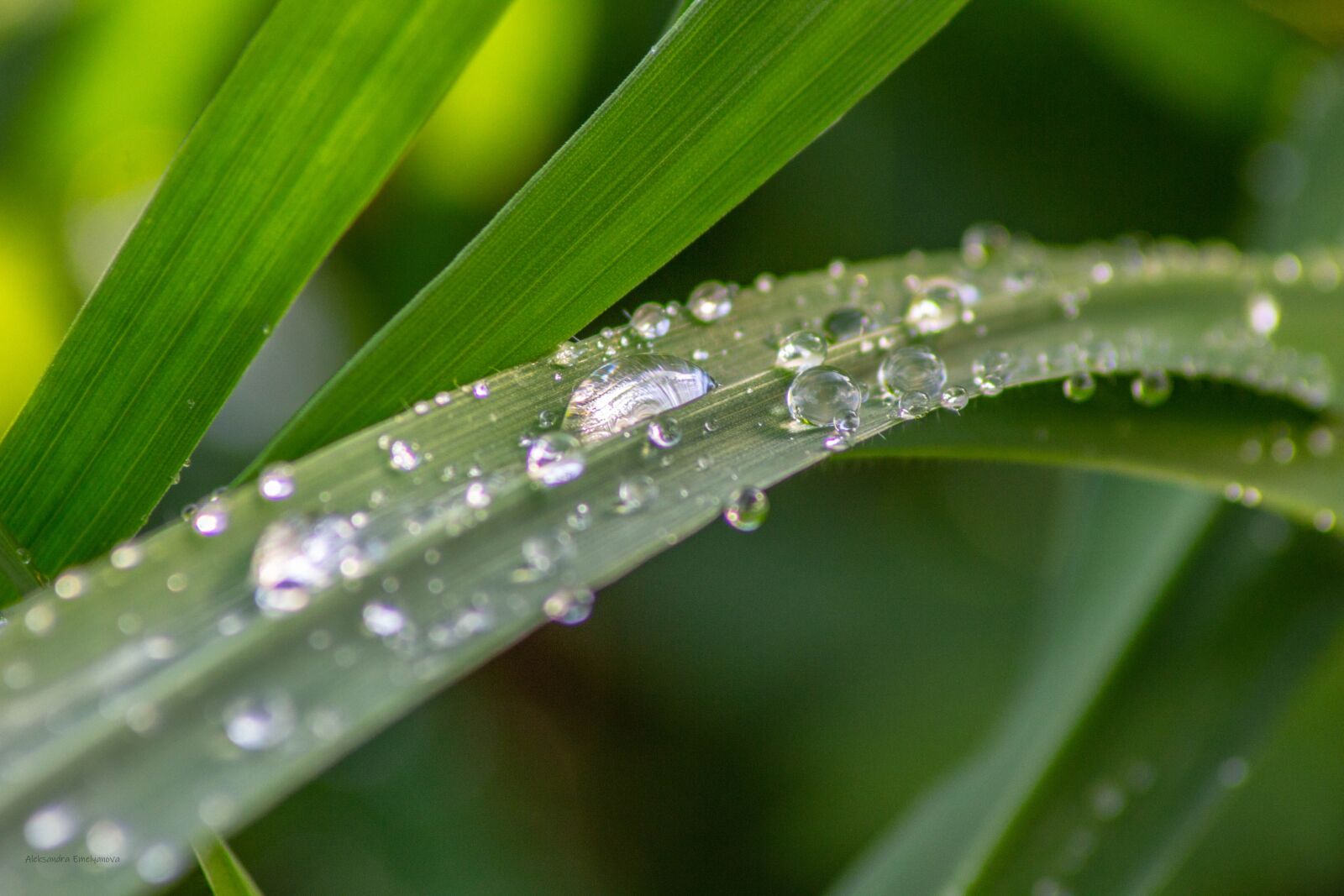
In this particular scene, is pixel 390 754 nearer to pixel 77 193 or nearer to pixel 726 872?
pixel 726 872

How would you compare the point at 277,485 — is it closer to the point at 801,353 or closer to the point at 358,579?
the point at 358,579

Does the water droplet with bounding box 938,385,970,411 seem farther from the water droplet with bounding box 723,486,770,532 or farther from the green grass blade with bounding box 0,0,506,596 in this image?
the green grass blade with bounding box 0,0,506,596

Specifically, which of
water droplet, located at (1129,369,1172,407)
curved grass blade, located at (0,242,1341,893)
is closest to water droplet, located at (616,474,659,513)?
curved grass blade, located at (0,242,1341,893)

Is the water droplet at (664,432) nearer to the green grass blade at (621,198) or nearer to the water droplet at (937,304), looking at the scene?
the green grass blade at (621,198)

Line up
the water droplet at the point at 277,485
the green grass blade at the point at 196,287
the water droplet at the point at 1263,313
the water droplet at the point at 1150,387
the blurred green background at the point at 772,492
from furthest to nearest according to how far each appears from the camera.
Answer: the blurred green background at the point at 772,492 < the water droplet at the point at 1263,313 < the water droplet at the point at 1150,387 < the green grass blade at the point at 196,287 < the water droplet at the point at 277,485

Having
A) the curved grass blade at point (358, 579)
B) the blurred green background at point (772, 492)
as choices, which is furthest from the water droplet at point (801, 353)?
the blurred green background at point (772, 492)
